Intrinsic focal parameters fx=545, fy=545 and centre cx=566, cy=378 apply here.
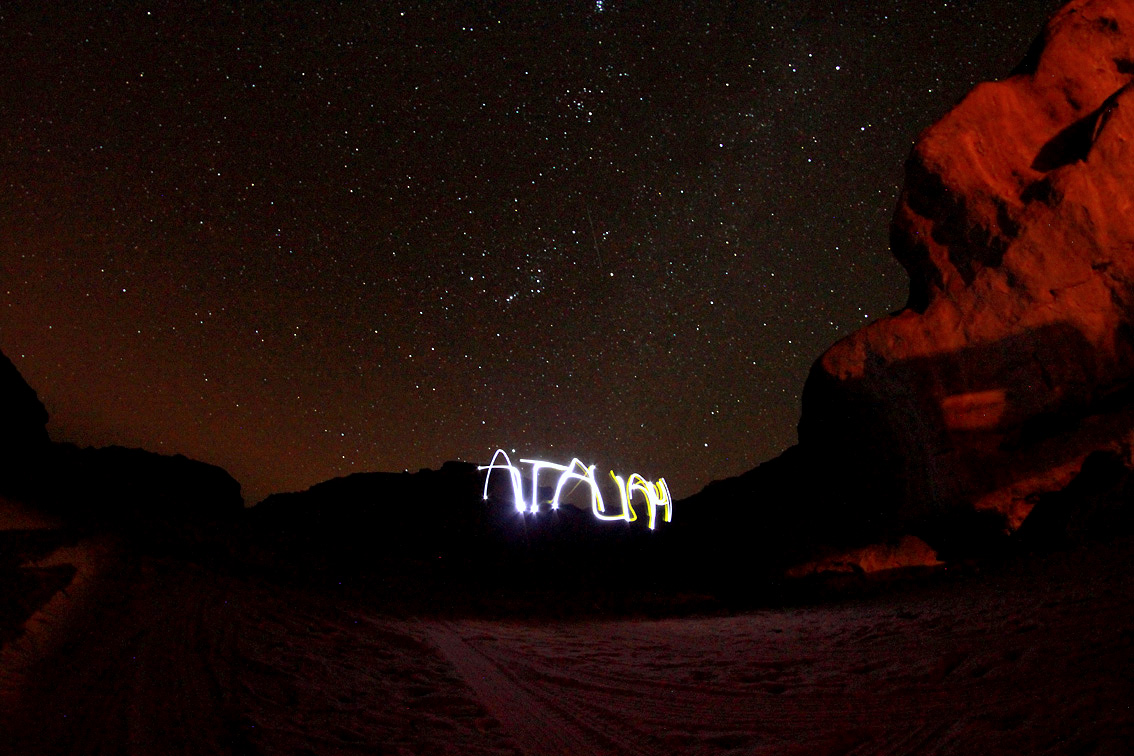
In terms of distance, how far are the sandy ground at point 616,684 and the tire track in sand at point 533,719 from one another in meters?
0.02

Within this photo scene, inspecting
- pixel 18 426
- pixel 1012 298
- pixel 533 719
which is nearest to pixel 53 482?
pixel 18 426

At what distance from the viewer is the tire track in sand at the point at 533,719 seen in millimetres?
3639

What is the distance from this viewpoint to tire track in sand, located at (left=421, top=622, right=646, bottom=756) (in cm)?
364

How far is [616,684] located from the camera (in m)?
5.16

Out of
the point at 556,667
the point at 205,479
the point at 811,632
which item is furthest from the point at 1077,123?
the point at 205,479

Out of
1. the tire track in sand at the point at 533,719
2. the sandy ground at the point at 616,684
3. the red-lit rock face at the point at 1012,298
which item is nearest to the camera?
the sandy ground at the point at 616,684

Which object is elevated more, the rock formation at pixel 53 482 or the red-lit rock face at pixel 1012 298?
the red-lit rock face at pixel 1012 298

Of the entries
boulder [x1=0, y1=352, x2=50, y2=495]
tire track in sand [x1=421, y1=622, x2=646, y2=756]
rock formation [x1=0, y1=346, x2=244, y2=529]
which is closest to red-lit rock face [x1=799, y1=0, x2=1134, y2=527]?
tire track in sand [x1=421, y1=622, x2=646, y2=756]

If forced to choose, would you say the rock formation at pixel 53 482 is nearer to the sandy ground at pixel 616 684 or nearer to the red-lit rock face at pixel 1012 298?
the sandy ground at pixel 616 684

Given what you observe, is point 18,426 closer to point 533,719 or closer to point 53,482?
point 53,482

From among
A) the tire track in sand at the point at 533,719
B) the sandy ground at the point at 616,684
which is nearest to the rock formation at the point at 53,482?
the sandy ground at the point at 616,684

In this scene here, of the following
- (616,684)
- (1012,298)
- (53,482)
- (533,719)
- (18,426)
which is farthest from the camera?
(18,426)

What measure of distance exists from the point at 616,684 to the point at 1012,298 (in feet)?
37.5

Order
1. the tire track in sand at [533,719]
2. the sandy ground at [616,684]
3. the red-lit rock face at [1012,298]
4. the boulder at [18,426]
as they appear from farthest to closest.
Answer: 1. the boulder at [18,426]
2. the red-lit rock face at [1012,298]
3. the tire track in sand at [533,719]
4. the sandy ground at [616,684]
